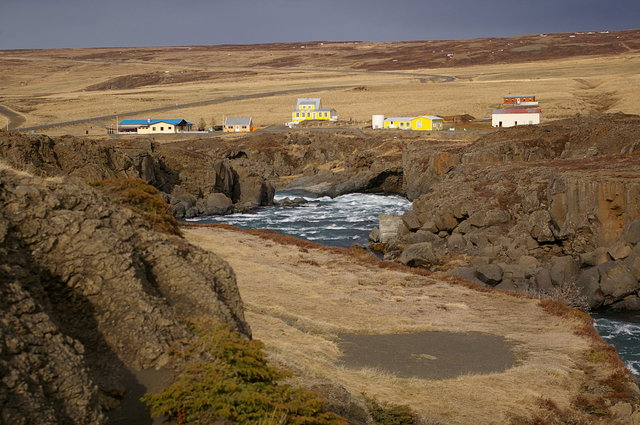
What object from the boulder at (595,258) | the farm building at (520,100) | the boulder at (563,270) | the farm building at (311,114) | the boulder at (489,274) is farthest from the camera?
the farm building at (311,114)

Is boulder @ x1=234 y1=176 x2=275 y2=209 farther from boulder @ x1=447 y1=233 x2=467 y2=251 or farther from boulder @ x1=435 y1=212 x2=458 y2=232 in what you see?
boulder @ x1=447 y1=233 x2=467 y2=251

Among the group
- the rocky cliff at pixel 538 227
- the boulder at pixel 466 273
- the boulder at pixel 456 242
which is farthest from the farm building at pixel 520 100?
the boulder at pixel 466 273

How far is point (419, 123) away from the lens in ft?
330

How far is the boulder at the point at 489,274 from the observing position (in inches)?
1312

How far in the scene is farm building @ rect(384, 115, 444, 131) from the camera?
99.4m

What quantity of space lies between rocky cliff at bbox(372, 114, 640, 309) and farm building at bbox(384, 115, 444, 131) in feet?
134

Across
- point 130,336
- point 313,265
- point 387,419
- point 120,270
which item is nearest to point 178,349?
point 130,336

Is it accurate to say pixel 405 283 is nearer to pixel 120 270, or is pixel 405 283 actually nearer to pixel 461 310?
pixel 461 310

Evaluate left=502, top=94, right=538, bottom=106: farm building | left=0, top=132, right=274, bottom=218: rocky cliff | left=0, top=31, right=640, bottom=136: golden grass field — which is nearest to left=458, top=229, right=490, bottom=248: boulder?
left=0, top=132, right=274, bottom=218: rocky cliff

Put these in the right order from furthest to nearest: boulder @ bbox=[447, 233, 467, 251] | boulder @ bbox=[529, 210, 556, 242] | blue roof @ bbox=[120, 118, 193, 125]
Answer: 1. blue roof @ bbox=[120, 118, 193, 125]
2. boulder @ bbox=[447, 233, 467, 251]
3. boulder @ bbox=[529, 210, 556, 242]

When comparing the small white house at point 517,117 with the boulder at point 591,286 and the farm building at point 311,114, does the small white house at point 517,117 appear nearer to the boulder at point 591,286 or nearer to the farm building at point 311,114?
the farm building at point 311,114

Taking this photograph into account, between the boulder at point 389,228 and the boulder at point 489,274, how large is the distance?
11978 mm

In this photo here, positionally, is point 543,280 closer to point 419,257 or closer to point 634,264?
point 634,264

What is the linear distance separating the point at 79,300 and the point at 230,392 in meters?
2.77
